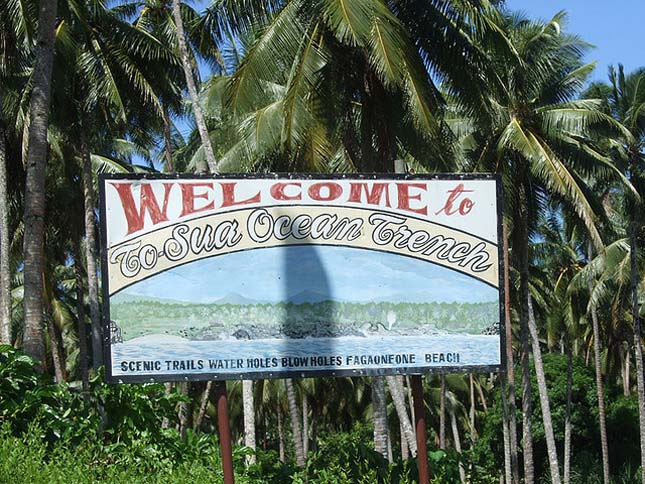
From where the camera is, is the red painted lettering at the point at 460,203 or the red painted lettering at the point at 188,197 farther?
the red painted lettering at the point at 460,203

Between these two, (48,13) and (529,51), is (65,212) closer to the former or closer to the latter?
(529,51)

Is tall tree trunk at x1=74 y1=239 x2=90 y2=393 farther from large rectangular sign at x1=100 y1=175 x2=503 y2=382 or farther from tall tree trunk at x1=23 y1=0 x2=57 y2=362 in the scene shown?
large rectangular sign at x1=100 y1=175 x2=503 y2=382

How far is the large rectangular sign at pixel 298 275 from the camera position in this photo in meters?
8.57

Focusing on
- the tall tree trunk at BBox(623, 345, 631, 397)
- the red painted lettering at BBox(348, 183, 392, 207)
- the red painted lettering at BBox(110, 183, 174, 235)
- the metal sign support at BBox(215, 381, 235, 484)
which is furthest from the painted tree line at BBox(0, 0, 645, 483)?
the tall tree trunk at BBox(623, 345, 631, 397)

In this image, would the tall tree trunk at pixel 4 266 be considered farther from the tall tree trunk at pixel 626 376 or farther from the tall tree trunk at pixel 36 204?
the tall tree trunk at pixel 626 376

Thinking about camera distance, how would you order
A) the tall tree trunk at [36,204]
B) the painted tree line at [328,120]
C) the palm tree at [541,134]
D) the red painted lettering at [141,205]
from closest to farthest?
the red painted lettering at [141,205] → the tall tree trunk at [36,204] → the painted tree line at [328,120] → the palm tree at [541,134]

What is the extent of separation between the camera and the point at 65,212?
1218 inches

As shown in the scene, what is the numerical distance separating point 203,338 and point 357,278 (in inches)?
56.3

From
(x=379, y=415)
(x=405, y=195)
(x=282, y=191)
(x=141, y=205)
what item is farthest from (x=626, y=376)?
(x=141, y=205)

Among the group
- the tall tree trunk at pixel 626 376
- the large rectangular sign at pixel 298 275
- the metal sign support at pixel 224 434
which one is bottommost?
the tall tree trunk at pixel 626 376

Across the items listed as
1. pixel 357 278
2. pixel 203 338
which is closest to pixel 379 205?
pixel 357 278

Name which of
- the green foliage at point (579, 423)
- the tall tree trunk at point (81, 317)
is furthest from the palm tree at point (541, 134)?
the green foliage at point (579, 423)

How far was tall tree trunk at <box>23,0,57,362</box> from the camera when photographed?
13.4 m

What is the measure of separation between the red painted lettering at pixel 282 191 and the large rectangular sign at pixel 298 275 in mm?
12
